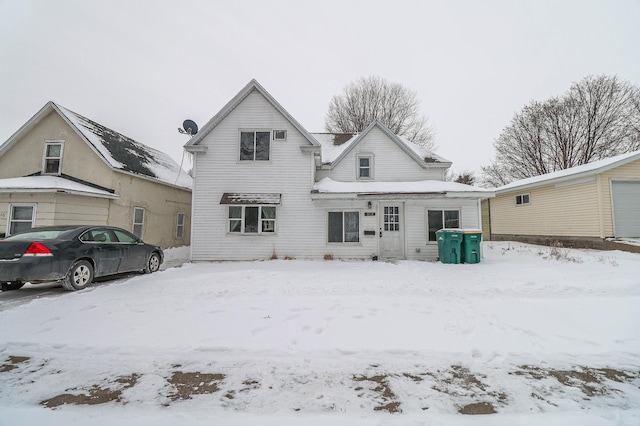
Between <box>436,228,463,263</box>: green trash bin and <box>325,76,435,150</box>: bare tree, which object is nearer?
<box>436,228,463,263</box>: green trash bin

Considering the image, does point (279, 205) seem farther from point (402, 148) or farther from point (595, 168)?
point (595, 168)

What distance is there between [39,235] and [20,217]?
6.15m

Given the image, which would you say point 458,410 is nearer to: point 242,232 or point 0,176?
point 242,232

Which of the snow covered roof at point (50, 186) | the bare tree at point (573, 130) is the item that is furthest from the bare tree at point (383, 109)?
the snow covered roof at point (50, 186)

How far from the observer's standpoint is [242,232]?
1162 cm

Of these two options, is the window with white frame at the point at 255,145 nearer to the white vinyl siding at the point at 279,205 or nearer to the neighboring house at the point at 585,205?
the white vinyl siding at the point at 279,205

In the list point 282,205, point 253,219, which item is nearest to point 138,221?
point 253,219

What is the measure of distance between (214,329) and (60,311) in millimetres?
3353

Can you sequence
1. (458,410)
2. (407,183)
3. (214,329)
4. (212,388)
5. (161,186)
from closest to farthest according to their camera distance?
(458,410)
(212,388)
(214,329)
(407,183)
(161,186)

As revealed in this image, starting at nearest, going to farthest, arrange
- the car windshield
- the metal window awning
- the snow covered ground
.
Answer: the snow covered ground → the car windshield → the metal window awning

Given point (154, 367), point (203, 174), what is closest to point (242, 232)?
point (203, 174)

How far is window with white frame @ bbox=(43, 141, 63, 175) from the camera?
39.3 feet

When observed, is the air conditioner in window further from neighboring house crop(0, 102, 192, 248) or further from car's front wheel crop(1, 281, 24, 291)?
car's front wheel crop(1, 281, 24, 291)

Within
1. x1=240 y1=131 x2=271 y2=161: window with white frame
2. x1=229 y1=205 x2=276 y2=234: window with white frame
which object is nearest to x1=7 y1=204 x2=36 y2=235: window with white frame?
x1=229 y1=205 x2=276 y2=234: window with white frame
